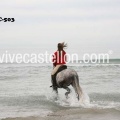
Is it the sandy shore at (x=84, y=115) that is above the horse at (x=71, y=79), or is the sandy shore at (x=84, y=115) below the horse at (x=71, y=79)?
below

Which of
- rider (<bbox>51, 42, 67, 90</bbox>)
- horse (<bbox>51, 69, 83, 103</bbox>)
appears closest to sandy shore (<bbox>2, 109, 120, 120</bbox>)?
horse (<bbox>51, 69, 83, 103</bbox>)

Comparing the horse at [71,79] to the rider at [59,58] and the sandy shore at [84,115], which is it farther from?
the sandy shore at [84,115]

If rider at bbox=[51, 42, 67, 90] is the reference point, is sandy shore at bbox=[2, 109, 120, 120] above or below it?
below

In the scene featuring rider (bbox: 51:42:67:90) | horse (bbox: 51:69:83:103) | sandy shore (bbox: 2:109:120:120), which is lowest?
sandy shore (bbox: 2:109:120:120)


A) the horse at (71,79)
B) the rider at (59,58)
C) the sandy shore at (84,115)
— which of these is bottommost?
the sandy shore at (84,115)

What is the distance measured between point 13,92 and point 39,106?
12.4ft

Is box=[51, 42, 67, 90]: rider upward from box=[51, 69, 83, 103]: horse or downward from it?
upward

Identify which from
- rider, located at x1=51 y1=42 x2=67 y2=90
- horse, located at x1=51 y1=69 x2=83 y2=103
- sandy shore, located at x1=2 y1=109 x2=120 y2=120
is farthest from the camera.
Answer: rider, located at x1=51 y1=42 x2=67 y2=90

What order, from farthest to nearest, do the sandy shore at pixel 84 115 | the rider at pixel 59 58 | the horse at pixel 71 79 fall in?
the rider at pixel 59 58, the horse at pixel 71 79, the sandy shore at pixel 84 115

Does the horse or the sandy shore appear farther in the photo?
the horse

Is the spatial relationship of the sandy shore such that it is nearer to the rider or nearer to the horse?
the horse

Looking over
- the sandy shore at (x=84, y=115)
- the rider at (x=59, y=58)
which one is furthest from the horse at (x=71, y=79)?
the sandy shore at (x=84, y=115)

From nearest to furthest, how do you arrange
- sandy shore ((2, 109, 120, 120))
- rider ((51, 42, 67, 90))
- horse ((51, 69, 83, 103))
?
sandy shore ((2, 109, 120, 120)) → horse ((51, 69, 83, 103)) → rider ((51, 42, 67, 90))

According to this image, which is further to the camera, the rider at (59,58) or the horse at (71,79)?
the rider at (59,58)
